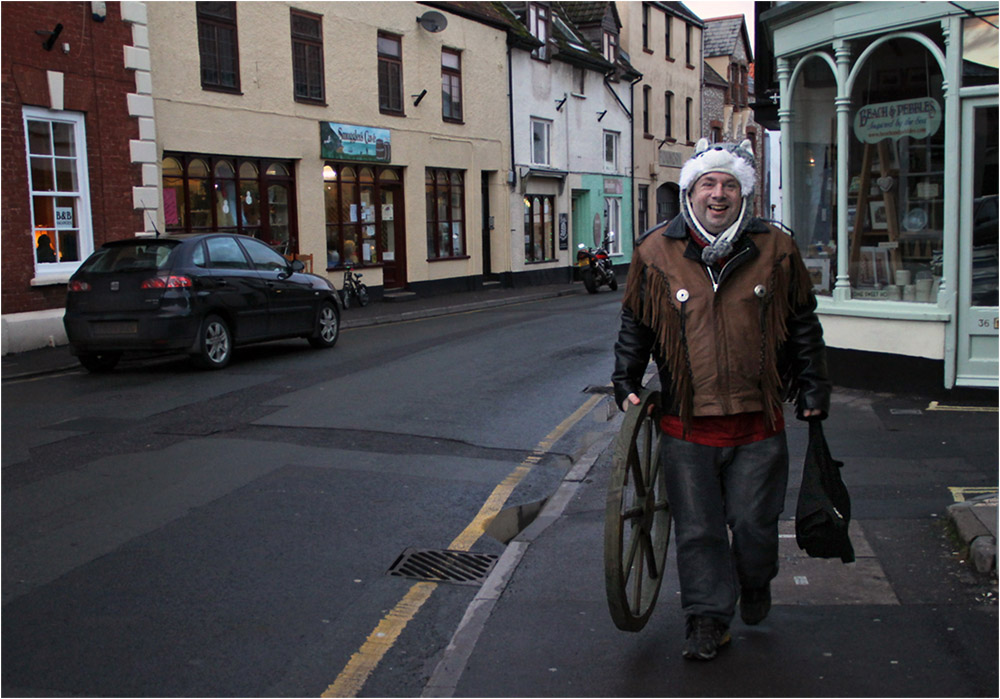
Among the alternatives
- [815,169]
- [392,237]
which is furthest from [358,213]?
[815,169]

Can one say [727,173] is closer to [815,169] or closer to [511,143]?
[815,169]

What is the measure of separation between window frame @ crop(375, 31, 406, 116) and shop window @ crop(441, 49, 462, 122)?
74.7 inches

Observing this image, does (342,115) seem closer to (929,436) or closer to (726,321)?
(929,436)

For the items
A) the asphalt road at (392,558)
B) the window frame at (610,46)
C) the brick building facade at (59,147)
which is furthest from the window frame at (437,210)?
the asphalt road at (392,558)

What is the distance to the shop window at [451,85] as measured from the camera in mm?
25609

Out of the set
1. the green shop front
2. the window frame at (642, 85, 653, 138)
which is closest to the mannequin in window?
the green shop front

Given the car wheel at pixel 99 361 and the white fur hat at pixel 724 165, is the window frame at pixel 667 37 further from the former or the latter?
the white fur hat at pixel 724 165

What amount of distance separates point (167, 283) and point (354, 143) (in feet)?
36.3

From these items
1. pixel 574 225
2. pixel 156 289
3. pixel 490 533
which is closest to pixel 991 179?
pixel 490 533

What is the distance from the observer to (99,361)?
12.3 m

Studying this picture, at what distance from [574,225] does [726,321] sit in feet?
98.0

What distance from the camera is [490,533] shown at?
609 cm

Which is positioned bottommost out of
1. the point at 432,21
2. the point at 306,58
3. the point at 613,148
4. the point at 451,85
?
the point at 613,148

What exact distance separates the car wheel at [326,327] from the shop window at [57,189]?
4267 millimetres
